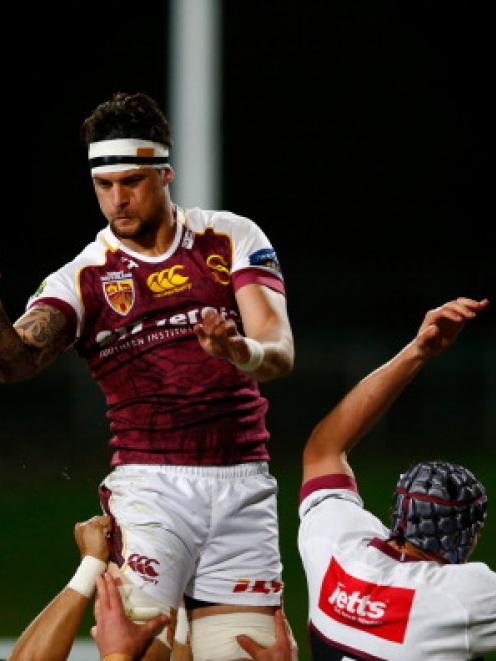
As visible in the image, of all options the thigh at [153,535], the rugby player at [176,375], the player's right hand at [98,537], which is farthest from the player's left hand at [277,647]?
the player's right hand at [98,537]

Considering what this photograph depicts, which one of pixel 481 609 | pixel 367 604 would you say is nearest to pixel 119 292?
pixel 367 604

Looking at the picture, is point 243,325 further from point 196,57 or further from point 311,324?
point 311,324

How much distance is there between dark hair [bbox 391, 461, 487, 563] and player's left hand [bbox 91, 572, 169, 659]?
3.01 ft

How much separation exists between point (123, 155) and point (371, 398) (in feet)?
3.45

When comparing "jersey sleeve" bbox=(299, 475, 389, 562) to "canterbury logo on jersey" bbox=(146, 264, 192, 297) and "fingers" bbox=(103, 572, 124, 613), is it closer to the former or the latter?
"fingers" bbox=(103, 572, 124, 613)

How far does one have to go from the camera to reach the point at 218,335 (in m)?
3.72

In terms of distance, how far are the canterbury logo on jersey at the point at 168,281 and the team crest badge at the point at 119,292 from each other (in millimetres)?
54

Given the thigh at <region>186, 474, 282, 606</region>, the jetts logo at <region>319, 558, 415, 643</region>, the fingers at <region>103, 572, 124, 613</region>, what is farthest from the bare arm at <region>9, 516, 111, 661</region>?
the jetts logo at <region>319, 558, 415, 643</region>

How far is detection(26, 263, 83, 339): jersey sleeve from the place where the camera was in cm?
446

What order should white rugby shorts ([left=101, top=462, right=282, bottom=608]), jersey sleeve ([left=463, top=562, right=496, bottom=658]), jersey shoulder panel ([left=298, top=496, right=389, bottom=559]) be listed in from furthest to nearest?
white rugby shorts ([left=101, top=462, right=282, bottom=608]), jersey shoulder panel ([left=298, top=496, right=389, bottom=559]), jersey sleeve ([left=463, top=562, right=496, bottom=658])

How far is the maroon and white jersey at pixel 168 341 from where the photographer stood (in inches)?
177

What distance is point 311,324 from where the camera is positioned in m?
14.4

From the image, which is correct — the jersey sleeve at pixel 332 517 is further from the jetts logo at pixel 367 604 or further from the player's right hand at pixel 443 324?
the player's right hand at pixel 443 324

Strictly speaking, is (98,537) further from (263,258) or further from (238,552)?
(263,258)
